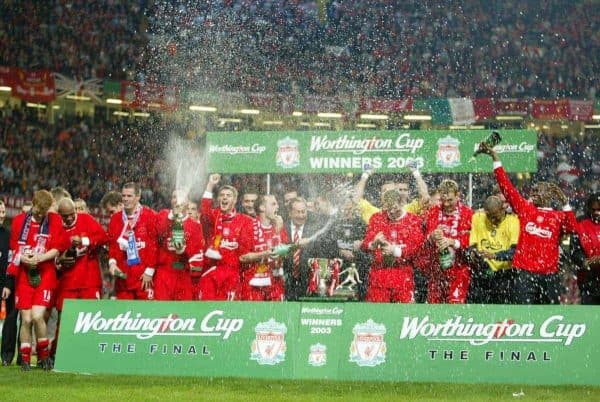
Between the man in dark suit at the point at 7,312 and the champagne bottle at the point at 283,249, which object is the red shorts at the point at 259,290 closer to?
the champagne bottle at the point at 283,249

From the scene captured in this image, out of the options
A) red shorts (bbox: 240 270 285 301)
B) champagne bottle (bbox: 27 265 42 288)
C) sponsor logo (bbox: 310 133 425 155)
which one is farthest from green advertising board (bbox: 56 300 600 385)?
sponsor logo (bbox: 310 133 425 155)

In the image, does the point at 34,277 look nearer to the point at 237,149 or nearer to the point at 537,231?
the point at 237,149

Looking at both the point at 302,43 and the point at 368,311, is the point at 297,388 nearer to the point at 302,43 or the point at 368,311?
the point at 368,311

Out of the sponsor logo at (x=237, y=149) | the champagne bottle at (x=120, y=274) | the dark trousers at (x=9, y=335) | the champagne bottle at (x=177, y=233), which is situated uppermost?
the sponsor logo at (x=237, y=149)

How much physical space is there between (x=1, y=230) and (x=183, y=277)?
8.00 feet

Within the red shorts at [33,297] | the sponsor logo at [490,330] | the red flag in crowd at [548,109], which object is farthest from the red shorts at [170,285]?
the red flag in crowd at [548,109]

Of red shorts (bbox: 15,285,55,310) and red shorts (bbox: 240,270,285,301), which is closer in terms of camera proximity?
red shorts (bbox: 15,285,55,310)

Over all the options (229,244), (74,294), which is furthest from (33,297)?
(229,244)

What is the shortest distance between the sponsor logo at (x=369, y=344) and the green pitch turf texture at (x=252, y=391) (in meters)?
0.26

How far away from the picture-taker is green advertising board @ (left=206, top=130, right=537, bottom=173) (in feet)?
39.1

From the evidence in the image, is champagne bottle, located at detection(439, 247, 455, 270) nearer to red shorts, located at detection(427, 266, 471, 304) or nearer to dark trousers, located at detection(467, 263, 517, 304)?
red shorts, located at detection(427, 266, 471, 304)

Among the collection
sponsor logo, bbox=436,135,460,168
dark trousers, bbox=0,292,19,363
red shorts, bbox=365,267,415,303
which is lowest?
dark trousers, bbox=0,292,19,363

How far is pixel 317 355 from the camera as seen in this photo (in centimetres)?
1021

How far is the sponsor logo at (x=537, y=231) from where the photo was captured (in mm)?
10938
